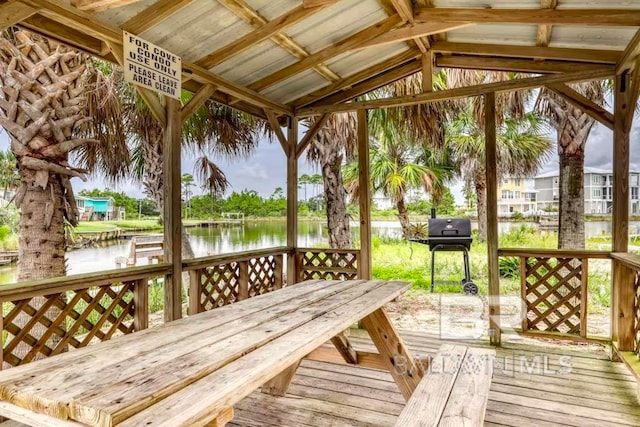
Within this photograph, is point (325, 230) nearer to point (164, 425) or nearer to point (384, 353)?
point (384, 353)

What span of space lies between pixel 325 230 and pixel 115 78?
355 centimetres

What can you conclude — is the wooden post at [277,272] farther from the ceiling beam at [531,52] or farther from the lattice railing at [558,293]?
the ceiling beam at [531,52]

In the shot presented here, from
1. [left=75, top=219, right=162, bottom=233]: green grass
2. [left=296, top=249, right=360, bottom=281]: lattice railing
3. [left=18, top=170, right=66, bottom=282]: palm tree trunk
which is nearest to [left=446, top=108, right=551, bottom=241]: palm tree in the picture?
[left=296, top=249, right=360, bottom=281]: lattice railing

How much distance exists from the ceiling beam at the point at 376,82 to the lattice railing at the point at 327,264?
166cm

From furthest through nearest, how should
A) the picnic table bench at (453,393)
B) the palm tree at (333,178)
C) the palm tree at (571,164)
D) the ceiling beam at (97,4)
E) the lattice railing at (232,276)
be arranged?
the palm tree at (333,178)
the palm tree at (571,164)
the lattice railing at (232,276)
the ceiling beam at (97,4)
the picnic table bench at (453,393)

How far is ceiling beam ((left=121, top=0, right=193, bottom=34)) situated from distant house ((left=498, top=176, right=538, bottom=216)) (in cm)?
537

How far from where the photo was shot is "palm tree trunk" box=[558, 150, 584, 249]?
4875 millimetres

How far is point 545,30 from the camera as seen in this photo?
311 centimetres

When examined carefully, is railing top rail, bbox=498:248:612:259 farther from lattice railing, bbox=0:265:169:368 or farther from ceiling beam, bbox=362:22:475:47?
lattice railing, bbox=0:265:169:368

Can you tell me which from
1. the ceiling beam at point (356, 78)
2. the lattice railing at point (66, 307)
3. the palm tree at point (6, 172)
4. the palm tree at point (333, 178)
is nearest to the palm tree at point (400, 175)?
the palm tree at point (333, 178)

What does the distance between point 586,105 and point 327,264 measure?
9.62 feet

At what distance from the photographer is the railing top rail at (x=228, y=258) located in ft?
11.3

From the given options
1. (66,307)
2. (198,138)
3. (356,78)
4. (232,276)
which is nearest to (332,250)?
(232,276)

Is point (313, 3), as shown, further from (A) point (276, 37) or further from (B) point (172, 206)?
(B) point (172, 206)
